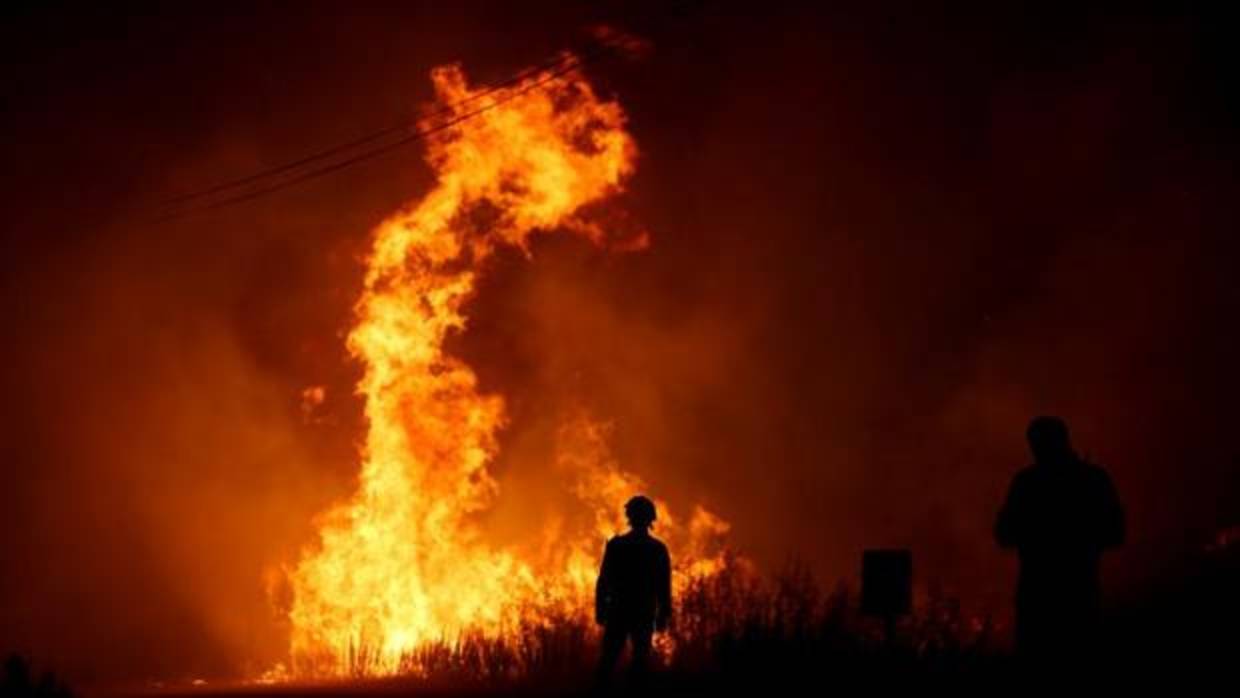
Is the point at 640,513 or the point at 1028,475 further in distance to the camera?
the point at 640,513

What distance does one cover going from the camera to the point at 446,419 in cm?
1864

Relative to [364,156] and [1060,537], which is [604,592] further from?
[364,156]

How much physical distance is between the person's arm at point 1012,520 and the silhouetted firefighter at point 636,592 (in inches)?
107

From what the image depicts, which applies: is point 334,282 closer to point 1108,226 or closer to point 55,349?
point 55,349

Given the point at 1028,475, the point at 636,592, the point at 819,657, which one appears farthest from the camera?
the point at 636,592

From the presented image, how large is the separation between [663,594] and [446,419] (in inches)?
356

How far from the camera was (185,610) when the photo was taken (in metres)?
24.4

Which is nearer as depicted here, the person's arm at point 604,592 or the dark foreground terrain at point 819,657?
the dark foreground terrain at point 819,657

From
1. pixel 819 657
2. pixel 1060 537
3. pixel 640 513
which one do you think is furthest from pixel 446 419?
pixel 1060 537

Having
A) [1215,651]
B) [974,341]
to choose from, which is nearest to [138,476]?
[974,341]

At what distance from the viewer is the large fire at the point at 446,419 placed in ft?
57.4

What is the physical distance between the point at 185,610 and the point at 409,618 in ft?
28.9

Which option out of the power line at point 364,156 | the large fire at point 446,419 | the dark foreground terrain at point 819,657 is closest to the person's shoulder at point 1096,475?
the dark foreground terrain at point 819,657

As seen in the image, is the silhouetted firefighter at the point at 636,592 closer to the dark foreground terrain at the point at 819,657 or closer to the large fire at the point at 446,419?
the dark foreground terrain at the point at 819,657
